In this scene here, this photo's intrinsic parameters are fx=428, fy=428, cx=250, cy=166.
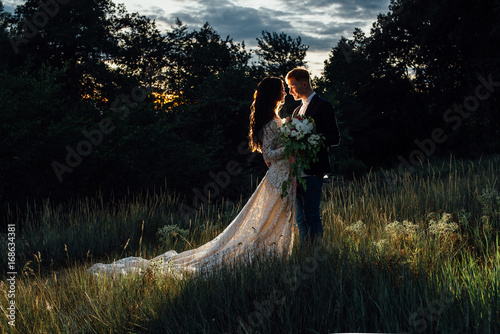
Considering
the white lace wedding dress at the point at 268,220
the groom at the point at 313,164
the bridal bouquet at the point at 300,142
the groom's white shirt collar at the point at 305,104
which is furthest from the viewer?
the white lace wedding dress at the point at 268,220

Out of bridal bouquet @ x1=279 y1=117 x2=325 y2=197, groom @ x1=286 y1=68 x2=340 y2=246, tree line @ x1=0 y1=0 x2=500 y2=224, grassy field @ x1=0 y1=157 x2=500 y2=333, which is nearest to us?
grassy field @ x1=0 y1=157 x2=500 y2=333

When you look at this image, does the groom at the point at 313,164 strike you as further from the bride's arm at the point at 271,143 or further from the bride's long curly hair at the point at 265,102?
the bride's arm at the point at 271,143

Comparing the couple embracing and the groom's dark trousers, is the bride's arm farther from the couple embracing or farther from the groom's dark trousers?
the groom's dark trousers

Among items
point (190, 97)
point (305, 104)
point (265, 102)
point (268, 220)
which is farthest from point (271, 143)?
point (190, 97)

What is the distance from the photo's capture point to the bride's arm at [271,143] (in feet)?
15.9

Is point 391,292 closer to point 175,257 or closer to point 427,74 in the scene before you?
point 175,257

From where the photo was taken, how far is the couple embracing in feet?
15.1

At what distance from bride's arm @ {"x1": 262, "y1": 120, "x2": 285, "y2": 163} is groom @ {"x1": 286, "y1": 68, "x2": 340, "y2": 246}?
384 mm

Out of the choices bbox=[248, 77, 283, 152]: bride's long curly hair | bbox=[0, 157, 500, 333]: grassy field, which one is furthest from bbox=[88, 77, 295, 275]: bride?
bbox=[0, 157, 500, 333]: grassy field

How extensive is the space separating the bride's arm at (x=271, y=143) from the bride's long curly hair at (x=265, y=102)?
68 millimetres

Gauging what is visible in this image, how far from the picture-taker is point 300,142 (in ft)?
14.3

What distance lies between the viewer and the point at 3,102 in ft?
32.8

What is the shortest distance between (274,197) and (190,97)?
70.6 ft

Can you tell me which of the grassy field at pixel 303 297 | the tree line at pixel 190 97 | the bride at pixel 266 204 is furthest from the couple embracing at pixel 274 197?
the tree line at pixel 190 97
